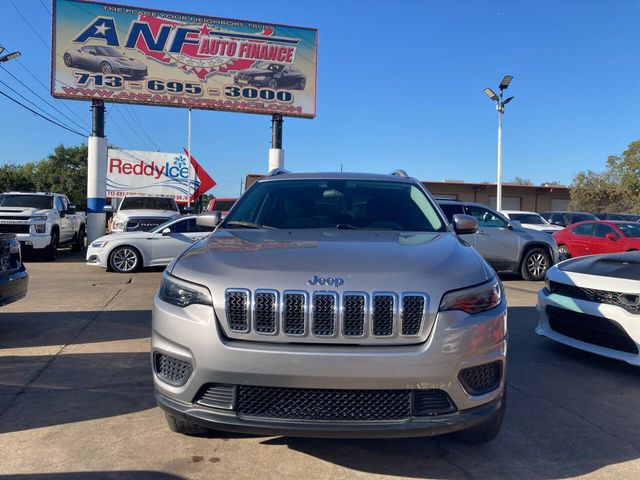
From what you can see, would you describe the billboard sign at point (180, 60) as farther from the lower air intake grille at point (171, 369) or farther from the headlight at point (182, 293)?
the lower air intake grille at point (171, 369)

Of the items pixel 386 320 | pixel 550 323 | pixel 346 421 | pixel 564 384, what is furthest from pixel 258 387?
pixel 550 323

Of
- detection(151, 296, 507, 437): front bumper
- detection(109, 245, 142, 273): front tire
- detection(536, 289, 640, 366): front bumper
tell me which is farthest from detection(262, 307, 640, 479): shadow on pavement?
detection(109, 245, 142, 273): front tire

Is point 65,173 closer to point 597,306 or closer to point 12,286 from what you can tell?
point 12,286

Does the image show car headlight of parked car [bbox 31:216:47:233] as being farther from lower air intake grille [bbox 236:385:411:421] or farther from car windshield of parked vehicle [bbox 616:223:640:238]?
car windshield of parked vehicle [bbox 616:223:640:238]

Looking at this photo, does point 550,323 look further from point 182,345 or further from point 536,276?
point 536,276

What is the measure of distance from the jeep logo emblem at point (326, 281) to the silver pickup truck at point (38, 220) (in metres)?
12.4

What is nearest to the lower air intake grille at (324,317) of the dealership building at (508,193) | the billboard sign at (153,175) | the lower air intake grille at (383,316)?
the lower air intake grille at (383,316)

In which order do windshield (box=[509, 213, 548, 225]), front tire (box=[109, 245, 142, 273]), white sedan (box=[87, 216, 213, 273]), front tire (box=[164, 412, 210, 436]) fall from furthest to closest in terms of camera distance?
windshield (box=[509, 213, 548, 225]) → front tire (box=[109, 245, 142, 273]) → white sedan (box=[87, 216, 213, 273]) → front tire (box=[164, 412, 210, 436])

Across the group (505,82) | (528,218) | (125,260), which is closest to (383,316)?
(125,260)

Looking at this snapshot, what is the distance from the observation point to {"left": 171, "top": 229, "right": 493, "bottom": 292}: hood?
2713mm

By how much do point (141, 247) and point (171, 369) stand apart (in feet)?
32.4

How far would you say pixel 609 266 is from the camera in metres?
5.37

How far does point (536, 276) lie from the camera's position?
11.8 metres

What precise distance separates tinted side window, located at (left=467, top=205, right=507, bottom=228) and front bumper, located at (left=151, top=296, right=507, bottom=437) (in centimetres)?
945
